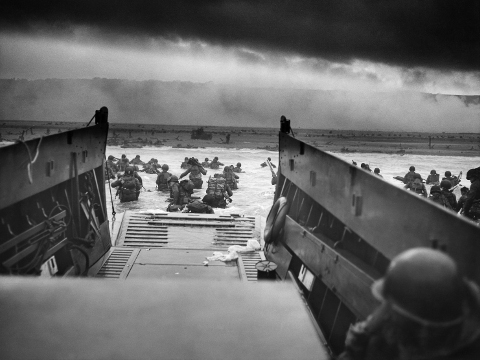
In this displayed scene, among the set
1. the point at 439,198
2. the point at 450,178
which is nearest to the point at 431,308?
the point at 439,198

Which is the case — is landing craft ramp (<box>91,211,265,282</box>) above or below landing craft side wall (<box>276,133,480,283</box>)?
below

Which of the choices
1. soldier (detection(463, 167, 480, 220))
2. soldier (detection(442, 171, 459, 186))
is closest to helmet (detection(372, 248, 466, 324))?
soldier (detection(463, 167, 480, 220))

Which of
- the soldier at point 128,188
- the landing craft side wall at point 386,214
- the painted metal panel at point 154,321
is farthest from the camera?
the soldier at point 128,188

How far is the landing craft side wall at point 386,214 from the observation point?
1.98 metres

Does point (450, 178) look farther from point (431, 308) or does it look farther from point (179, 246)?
point (431, 308)

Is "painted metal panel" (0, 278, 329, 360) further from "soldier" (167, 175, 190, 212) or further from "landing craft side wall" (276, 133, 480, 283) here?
"soldier" (167, 175, 190, 212)

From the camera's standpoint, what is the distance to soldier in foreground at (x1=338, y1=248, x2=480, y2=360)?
159cm

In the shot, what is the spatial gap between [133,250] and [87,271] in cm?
152

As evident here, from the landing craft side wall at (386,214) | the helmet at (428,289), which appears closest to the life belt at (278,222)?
the landing craft side wall at (386,214)

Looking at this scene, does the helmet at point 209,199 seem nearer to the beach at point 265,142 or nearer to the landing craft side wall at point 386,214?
the landing craft side wall at point 386,214

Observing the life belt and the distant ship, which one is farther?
the life belt

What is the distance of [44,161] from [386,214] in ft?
10.2

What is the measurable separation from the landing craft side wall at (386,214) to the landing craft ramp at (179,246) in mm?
1733

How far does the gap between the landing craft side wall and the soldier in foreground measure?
30 centimetres
